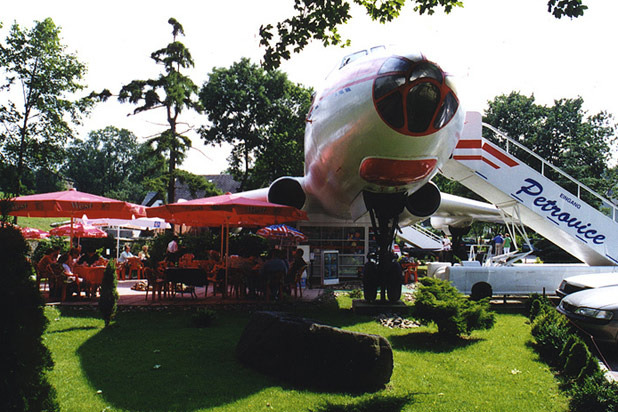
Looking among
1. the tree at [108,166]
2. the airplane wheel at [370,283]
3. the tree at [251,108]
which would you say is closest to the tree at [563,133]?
the tree at [251,108]

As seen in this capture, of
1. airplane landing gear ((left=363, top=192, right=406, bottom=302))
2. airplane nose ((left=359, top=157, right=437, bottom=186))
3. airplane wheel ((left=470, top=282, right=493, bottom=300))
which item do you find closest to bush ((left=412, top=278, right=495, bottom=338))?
airplane landing gear ((left=363, top=192, right=406, bottom=302))

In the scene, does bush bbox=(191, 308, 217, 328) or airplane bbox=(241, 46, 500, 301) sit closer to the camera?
airplane bbox=(241, 46, 500, 301)

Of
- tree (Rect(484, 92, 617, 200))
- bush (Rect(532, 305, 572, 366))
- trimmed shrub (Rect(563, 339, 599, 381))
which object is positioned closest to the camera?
trimmed shrub (Rect(563, 339, 599, 381))

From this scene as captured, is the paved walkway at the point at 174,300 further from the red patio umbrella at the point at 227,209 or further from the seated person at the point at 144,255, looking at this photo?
the seated person at the point at 144,255

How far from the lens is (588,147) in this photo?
35.2m

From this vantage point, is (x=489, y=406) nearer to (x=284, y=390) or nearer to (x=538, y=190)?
(x=284, y=390)

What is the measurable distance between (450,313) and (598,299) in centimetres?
247

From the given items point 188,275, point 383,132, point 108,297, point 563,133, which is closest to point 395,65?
point 383,132

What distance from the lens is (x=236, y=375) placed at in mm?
5465

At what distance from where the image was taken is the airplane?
6070 millimetres

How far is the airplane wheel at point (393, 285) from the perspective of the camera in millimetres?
9781

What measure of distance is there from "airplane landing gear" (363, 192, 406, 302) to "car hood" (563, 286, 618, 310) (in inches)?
130

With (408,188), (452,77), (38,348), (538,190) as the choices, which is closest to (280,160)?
(538,190)

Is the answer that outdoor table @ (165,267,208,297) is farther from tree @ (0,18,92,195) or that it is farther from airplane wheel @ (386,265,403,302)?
tree @ (0,18,92,195)
